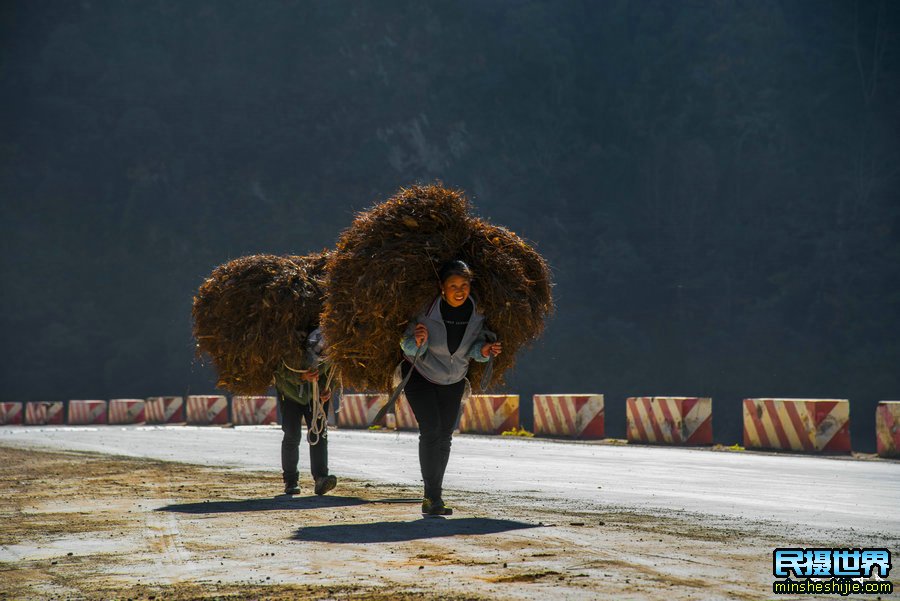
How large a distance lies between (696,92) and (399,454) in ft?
207

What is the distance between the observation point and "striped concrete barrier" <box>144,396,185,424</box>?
43438mm

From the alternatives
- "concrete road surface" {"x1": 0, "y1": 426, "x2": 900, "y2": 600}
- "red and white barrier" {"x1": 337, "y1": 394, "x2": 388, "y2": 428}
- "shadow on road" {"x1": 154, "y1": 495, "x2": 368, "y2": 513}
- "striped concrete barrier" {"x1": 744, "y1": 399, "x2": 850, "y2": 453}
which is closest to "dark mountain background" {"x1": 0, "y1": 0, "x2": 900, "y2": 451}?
"red and white barrier" {"x1": 337, "y1": 394, "x2": 388, "y2": 428}

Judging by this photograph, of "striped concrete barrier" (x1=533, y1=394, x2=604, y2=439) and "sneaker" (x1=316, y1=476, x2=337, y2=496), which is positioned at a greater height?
"striped concrete barrier" (x1=533, y1=394, x2=604, y2=439)

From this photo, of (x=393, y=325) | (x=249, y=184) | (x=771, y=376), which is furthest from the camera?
(x=249, y=184)

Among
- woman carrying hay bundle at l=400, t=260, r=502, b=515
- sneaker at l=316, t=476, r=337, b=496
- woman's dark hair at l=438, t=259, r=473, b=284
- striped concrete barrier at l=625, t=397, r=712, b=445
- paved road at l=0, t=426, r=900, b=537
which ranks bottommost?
paved road at l=0, t=426, r=900, b=537

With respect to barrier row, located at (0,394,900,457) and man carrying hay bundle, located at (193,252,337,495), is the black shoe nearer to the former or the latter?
man carrying hay bundle, located at (193,252,337,495)

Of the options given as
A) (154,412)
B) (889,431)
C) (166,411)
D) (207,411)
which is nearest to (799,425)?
(889,431)

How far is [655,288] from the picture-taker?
6944 centimetres

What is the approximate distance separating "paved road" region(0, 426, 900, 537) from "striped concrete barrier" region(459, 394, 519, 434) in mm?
2704

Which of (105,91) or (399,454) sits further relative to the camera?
(105,91)

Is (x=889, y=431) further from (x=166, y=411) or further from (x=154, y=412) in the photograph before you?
(x=154, y=412)

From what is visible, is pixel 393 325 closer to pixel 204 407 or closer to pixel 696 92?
pixel 204 407

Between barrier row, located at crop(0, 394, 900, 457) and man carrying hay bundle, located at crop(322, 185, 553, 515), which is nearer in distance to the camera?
man carrying hay bundle, located at crop(322, 185, 553, 515)

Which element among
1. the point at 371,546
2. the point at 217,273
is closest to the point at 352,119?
the point at 217,273
